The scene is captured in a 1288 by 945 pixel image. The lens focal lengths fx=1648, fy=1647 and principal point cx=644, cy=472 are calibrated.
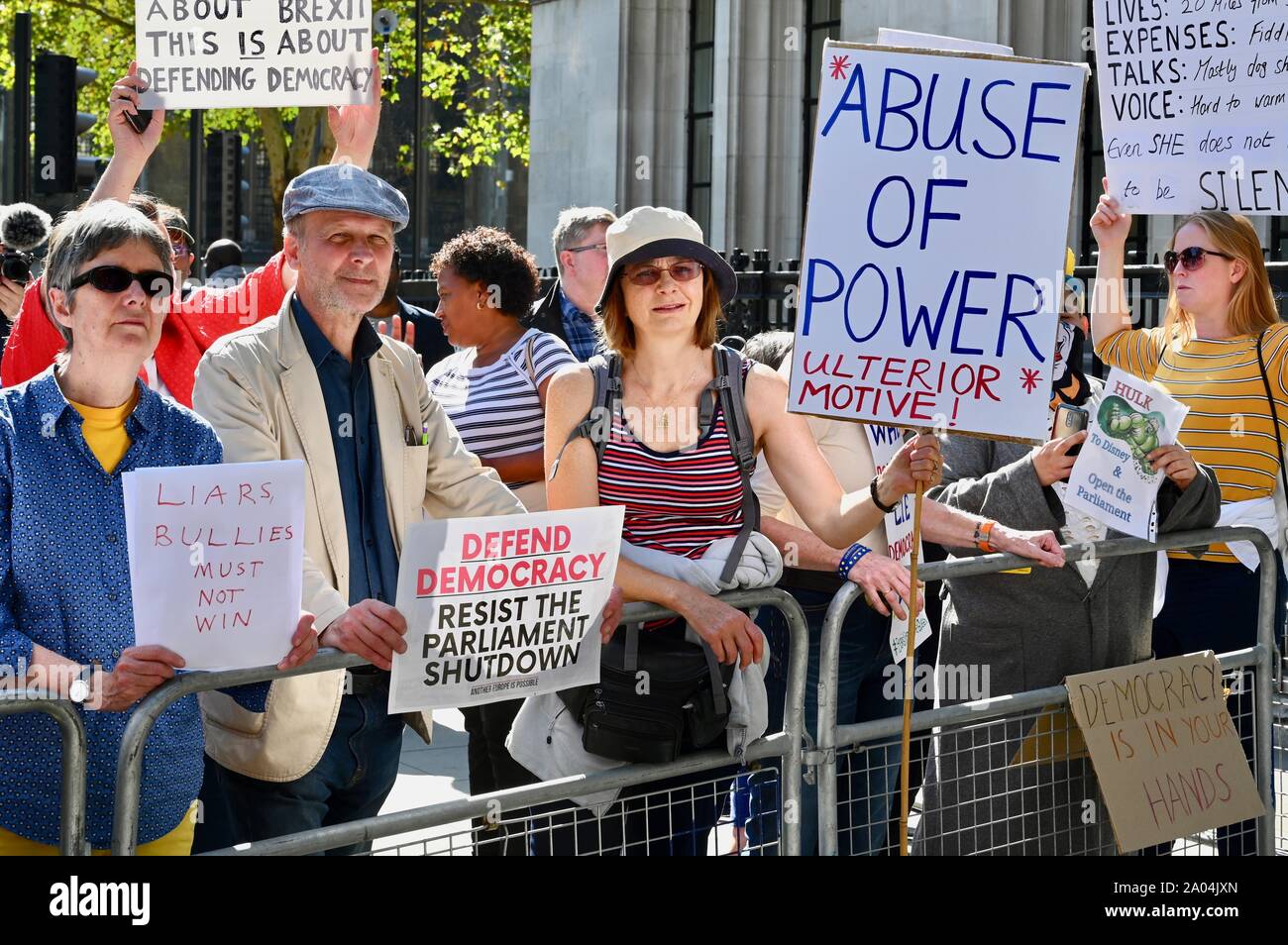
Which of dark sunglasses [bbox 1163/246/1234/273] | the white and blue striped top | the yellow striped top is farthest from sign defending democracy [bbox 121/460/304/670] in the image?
dark sunglasses [bbox 1163/246/1234/273]

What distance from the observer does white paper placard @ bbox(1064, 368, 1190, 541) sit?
4.37 metres

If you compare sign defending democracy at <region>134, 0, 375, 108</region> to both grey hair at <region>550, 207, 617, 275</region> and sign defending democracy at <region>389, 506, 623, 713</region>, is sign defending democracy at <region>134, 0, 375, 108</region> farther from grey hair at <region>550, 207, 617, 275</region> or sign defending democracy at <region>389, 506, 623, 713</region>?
sign defending democracy at <region>389, 506, 623, 713</region>

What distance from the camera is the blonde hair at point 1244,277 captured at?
17.4ft

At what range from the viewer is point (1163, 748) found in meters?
4.50

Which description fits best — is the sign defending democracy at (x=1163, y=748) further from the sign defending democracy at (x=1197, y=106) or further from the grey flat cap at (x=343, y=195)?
the grey flat cap at (x=343, y=195)

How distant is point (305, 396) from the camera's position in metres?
3.76

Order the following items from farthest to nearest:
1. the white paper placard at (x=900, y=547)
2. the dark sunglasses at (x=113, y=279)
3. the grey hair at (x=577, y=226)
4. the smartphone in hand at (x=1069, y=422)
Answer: the grey hair at (x=577, y=226), the smartphone in hand at (x=1069, y=422), the white paper placard at (x=900, y=547), the dark sunglasses at (x=113, y=279)

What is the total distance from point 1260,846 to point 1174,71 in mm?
2679

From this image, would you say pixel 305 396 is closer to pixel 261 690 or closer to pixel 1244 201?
pixel 261 690

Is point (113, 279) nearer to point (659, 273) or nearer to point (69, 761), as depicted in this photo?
point (69, 761)

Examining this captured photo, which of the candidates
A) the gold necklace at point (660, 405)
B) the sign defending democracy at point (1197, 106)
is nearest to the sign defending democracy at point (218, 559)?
the gold necklace at point (660, 405)

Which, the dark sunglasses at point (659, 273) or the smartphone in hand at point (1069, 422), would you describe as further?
the smartphone in hand at point (1069, 422)

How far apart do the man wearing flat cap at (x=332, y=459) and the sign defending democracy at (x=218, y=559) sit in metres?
0.44
